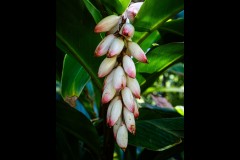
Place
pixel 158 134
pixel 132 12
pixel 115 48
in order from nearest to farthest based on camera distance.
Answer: pixel 115 48 < pixel 132 12 < pixel 158 134

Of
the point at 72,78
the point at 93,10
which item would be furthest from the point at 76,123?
the point at 93,10

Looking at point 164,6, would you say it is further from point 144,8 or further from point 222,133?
point 222,133

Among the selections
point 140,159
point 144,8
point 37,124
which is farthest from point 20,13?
point 140,159

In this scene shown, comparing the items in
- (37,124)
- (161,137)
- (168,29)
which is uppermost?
(168,29)

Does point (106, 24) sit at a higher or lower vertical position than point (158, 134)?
higher

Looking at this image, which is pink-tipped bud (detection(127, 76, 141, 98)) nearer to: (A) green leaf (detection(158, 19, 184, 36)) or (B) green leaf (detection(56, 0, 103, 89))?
(B) green leaf (detection(56, 0, 103, 89))

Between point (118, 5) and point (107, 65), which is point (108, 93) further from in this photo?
point (118, 5)
